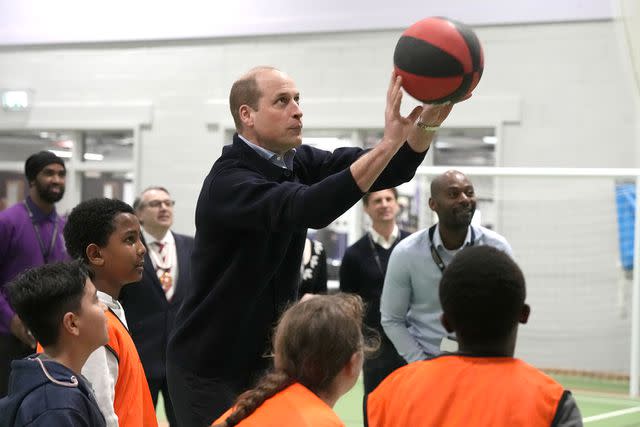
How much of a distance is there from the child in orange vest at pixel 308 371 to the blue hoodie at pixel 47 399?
1.80 ft

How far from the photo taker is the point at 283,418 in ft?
7.25

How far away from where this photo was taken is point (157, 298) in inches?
229

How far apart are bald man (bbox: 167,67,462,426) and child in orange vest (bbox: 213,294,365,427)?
818 millimetres

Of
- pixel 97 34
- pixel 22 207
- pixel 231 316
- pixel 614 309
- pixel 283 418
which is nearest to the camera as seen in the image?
pixel 283 418

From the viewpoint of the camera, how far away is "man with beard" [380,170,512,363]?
5.19 metres

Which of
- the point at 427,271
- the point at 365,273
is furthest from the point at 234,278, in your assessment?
the point at 365,273

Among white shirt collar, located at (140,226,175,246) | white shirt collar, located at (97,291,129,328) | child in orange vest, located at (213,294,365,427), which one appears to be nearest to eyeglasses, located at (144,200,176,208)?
white shirt collar, located at (140,226,175,246)

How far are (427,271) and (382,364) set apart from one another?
2.62ft

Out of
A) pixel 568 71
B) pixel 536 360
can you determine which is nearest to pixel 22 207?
pixel 536 360

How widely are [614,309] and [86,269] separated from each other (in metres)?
7.86

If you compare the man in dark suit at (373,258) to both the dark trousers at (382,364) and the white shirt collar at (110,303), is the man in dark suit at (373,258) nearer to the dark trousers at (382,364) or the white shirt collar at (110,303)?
the dark trousers at (382,364)

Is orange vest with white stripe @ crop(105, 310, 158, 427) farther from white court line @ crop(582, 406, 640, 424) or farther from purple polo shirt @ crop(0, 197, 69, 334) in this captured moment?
white court line @ crop(582, 406, 640, 424)

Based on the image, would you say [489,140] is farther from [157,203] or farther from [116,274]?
A: [116,274]

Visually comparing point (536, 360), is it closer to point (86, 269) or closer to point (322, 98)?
point (322, 98)
